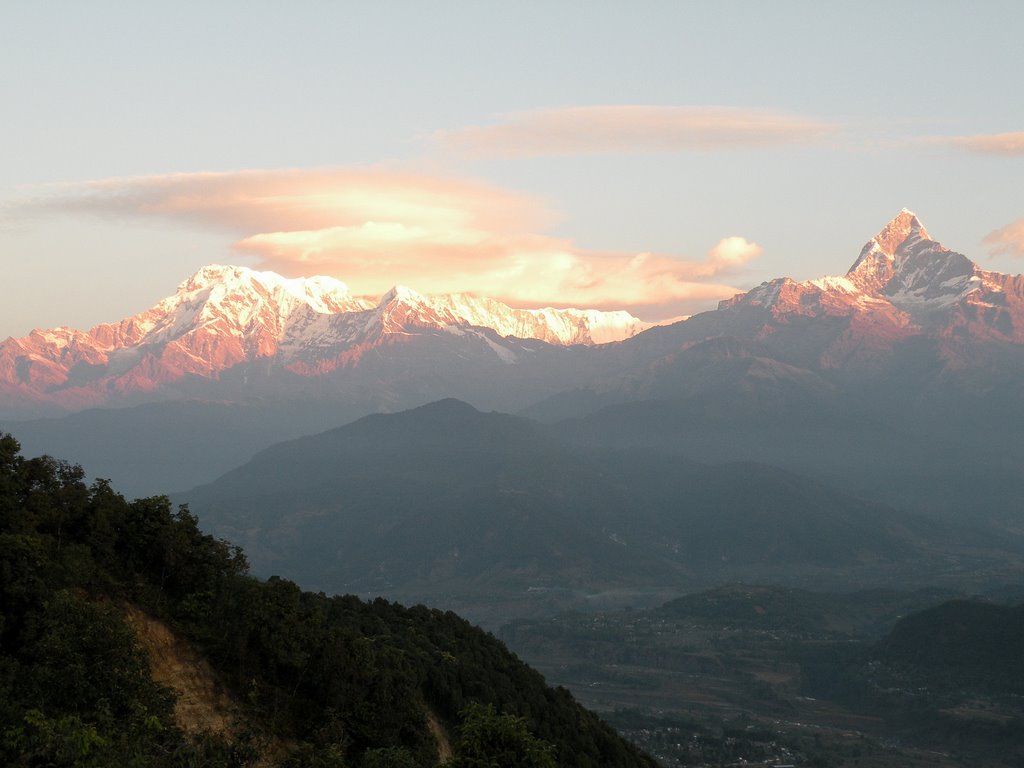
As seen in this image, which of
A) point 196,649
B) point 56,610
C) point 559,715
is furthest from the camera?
point 559,715

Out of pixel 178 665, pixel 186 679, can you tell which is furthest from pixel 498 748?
pixel 178 665

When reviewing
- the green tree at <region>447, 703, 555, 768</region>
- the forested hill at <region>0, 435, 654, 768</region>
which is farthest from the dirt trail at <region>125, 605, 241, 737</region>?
the green tree at <region>447, 703, 555, 768</region>

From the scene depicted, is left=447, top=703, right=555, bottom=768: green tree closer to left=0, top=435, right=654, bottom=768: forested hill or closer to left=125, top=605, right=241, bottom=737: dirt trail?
left=0, top=435, right=654, bottom=768: forested hill

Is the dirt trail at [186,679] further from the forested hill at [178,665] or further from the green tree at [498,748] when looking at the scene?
the green tree at [498,748]

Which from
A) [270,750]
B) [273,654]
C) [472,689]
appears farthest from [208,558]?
[472,689]

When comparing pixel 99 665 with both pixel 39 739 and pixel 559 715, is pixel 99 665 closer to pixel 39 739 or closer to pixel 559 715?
pixel 39 739

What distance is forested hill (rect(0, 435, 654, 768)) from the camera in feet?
258

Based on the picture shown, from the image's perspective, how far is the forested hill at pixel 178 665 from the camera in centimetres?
7850

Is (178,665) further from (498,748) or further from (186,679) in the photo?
(498,748)

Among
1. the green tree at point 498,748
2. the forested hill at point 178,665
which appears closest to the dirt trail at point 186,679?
the forested hill at point 178,665

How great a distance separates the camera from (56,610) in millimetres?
84188

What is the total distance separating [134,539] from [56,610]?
2220cm

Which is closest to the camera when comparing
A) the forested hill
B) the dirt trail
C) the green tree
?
the green tree

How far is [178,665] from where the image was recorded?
95625 mm
